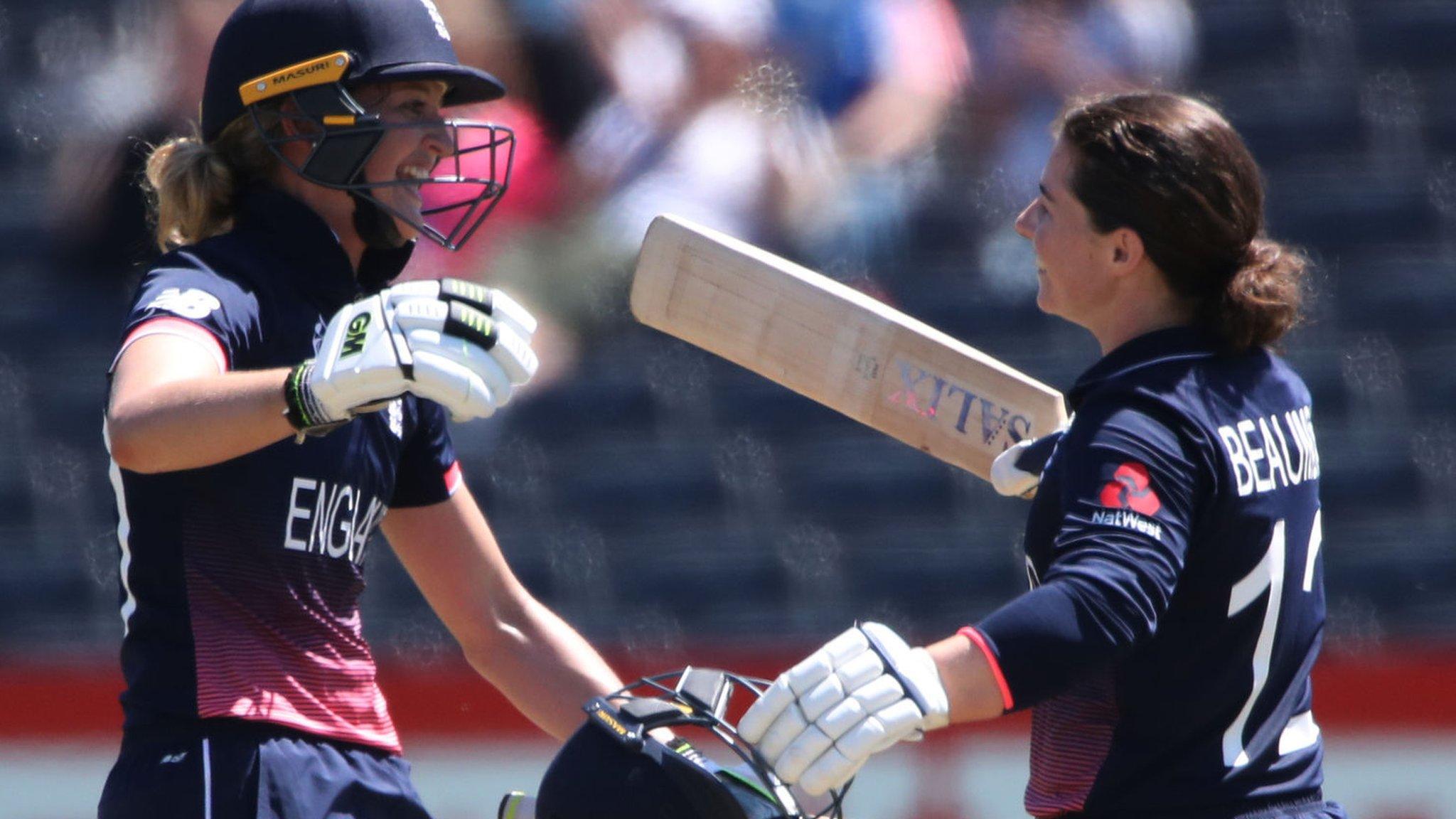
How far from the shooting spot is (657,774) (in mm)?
1509

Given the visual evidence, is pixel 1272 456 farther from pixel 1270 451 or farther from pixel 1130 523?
pixel 1130 523

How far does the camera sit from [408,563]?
6.62 ft

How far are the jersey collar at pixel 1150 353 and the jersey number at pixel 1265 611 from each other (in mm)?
171

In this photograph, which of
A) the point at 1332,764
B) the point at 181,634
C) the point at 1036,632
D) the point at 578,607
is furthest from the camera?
the point at 578,607

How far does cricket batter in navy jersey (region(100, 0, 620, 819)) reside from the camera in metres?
1.48

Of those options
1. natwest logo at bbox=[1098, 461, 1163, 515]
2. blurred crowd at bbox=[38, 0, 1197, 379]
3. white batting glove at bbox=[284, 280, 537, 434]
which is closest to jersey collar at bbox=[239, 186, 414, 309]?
white batting glove at bbox=[284, 280, 537, 434]

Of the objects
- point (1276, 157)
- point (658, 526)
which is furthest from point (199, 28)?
point (1276, 157)

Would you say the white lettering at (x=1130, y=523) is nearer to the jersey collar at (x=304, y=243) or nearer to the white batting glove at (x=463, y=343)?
the white batting glove at (x=463, y=343)

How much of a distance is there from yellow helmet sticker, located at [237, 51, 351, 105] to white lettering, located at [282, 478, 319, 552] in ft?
1.34

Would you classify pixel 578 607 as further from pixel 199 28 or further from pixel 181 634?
pixel 181 634

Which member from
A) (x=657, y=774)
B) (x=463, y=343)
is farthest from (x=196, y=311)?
(x=657, y=774)

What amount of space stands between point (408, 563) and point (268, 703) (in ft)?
1.21

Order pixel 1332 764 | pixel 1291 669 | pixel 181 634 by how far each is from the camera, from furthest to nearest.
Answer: pixel 1332 764 → pixel 181 634 → pixel 1291 669

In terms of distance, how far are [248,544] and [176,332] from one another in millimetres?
228
